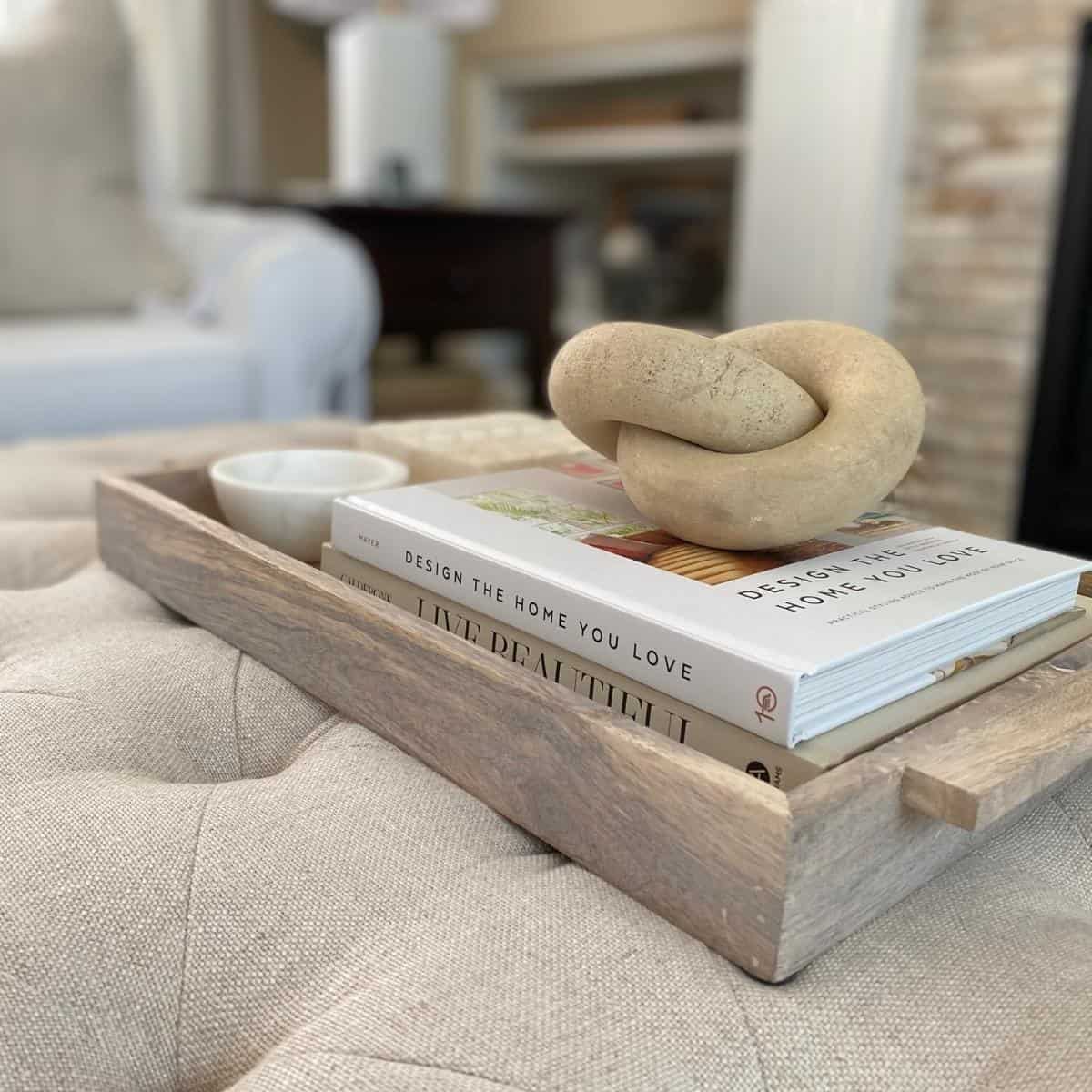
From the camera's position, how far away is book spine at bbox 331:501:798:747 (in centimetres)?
37

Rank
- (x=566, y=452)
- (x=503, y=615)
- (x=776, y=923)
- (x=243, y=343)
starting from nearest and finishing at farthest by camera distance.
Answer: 1. (x=776, y=923)
2. (x=503, y=615)
3. (x=566, y=452)
4. (x=243, y=343)

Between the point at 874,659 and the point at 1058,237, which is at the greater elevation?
the point at 1058,237

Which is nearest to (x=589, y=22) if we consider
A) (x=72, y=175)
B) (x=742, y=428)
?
(x=72, y=175)

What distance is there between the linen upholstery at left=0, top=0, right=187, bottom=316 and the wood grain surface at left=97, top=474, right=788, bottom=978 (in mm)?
1558

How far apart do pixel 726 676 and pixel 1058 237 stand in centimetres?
205

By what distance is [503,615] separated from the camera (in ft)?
1.53

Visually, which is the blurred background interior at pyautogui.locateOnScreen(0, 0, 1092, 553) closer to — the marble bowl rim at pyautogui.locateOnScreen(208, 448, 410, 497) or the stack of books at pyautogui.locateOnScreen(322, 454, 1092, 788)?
the marble bowl rim at pyautogui.locateOnScreen(208, 448, 410, 497)

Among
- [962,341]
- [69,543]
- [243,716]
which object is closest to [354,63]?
[962,341]

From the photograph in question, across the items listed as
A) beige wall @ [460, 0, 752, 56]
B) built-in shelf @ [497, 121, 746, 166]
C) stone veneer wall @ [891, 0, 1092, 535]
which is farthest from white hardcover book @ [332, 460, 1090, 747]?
beige wall @ [460, 0, 752, 56]

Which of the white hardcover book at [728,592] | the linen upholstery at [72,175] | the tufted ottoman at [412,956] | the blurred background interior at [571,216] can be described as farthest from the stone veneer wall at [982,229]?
the tufted ottoman at [412,956]

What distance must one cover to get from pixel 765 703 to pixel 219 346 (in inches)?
59.3

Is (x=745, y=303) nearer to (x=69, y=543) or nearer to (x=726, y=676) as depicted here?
(x=69, y=543)

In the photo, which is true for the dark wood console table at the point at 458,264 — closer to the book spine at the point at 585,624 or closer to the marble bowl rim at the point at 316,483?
the marble bowl rim at the point at 316,483

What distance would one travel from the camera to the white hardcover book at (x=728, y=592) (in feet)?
1.23
